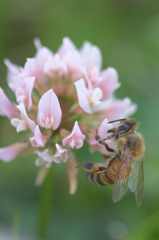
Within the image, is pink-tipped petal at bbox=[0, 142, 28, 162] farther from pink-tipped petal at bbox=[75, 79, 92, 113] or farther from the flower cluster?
pink-tipped petal at bbox=[75, 79, 92, 113]

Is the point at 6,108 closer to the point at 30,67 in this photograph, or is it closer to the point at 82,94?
the point at 30,67

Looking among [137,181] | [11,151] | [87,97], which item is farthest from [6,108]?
[137,181]

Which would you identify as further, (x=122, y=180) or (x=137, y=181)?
(x=137, y=181)

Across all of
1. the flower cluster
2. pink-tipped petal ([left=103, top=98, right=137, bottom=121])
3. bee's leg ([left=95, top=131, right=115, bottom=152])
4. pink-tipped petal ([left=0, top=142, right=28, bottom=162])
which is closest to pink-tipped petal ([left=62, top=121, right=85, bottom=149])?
the flower cluster

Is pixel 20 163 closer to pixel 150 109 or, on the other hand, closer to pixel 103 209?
pixel 103 209

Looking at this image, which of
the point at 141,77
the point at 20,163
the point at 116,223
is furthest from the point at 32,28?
the point at 116,223

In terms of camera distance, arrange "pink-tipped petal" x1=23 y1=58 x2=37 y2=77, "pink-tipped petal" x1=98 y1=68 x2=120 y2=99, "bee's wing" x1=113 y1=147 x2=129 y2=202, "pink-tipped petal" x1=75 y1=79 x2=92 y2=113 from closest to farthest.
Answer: "bee's wing" x1=113 y1=147 x2=129 y2=202 → "pink-tipped petal" x1=75 y1=79 x2=92 y2=113 → "pink-tipped petal" x1=23 y1=58 x2=37 y2=77 → "pink-tipped petal" x1=98 y1=68 x2=120 y2=99

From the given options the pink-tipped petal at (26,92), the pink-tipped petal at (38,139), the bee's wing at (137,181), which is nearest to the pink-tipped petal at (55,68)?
the pink-tipped petal at (26,92)
